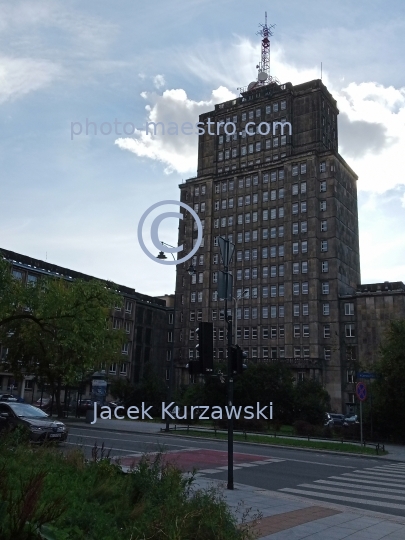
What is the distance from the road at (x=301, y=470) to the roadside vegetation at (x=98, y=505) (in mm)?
1940

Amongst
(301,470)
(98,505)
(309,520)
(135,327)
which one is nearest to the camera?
(98,505)

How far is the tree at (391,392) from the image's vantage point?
31266 mm

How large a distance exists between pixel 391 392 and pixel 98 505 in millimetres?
28977

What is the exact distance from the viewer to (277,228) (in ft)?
273

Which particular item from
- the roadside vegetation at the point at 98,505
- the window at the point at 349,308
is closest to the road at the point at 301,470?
the roadside vegetation at the point at 98,505

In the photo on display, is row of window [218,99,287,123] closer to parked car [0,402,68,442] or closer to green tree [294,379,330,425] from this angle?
green tree [294,379,330,425]

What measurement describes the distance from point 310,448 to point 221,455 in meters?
6.45

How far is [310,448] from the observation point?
2462 centimetres

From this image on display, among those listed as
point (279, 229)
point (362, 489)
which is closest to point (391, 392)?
point (362, 489)

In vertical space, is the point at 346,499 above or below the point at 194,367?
below

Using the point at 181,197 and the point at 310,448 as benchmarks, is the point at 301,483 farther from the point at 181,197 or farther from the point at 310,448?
the point at 181,197

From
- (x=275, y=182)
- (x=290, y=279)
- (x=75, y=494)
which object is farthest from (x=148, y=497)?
(x=275, y=182)

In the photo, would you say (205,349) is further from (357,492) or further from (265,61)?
(265,61)

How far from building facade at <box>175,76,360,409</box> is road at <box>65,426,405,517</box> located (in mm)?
53812
